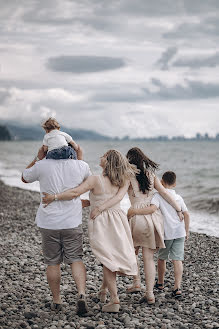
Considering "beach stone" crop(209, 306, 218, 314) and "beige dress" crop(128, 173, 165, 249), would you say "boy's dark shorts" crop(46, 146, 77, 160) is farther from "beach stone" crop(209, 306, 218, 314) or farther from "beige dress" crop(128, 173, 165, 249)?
"beach stone" crop(209, 306, 218, 314)

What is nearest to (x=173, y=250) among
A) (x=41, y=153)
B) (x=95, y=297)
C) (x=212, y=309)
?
(x=212, y=309)

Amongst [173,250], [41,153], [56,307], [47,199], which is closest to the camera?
[47,199]

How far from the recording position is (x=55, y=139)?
16.9ft

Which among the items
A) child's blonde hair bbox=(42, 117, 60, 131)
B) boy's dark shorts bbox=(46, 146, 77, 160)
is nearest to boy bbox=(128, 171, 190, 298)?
boy's dark shorts bbox=(46, 146, 77, 160)

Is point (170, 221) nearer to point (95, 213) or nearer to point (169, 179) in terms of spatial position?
point (169, 179)

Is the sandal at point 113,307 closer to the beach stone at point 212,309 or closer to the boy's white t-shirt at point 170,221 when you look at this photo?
the boy's white t-shirt at point 170,221

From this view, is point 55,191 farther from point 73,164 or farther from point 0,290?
point 0,290

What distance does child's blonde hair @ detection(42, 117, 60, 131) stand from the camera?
207 inches

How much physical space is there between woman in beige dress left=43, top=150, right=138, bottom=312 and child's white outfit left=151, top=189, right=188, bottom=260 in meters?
0.74

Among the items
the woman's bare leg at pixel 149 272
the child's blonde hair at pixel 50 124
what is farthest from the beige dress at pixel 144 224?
the child's blonde hair at pixel 50 124

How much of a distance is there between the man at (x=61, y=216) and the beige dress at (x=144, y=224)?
0.87 metres

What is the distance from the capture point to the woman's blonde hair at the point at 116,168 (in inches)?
209

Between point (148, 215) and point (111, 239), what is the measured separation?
75 centimetres

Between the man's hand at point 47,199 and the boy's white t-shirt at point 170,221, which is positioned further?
the boy's white t-shirt at point 170,221
